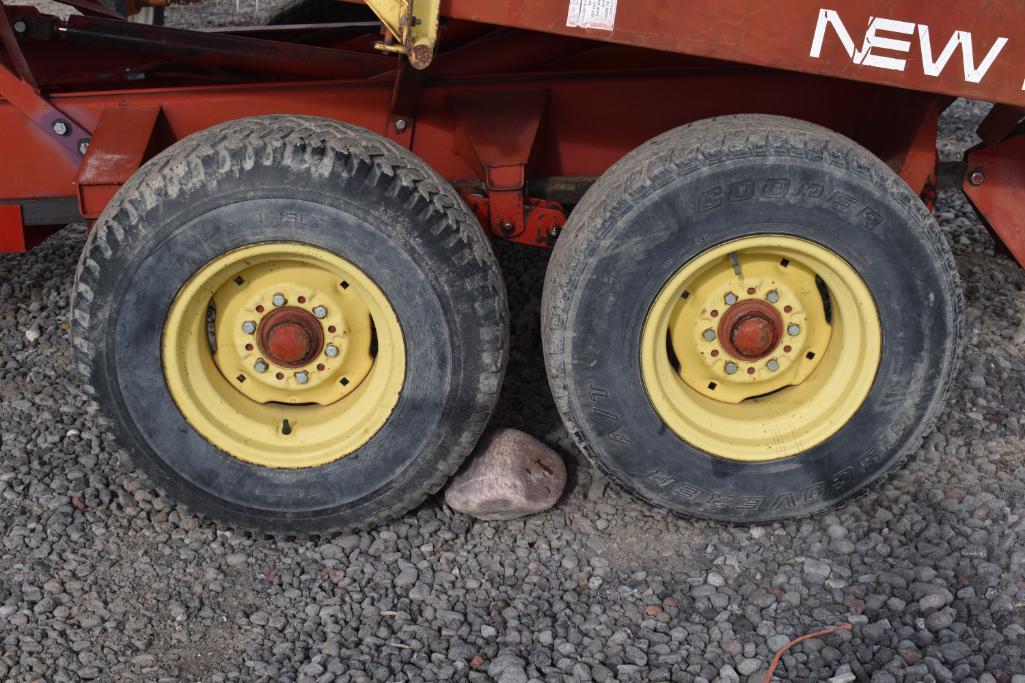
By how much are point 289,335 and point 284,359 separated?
0.26ft

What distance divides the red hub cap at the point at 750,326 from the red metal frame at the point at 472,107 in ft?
2.05

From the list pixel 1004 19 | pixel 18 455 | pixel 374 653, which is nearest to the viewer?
pixel 1004 19

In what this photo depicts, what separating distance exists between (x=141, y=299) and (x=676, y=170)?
4.93ft

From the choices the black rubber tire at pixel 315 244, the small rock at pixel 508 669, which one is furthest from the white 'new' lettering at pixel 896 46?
the small rock at pixel 508 669

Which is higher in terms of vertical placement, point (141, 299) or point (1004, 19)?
point (1004, 19)

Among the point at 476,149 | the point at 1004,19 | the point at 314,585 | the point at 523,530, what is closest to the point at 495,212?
the point at 476,149

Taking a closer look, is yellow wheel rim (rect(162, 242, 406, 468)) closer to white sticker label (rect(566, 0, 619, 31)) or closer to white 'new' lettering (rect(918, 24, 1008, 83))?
white sticker label (rect(566, 0, 619, 31))

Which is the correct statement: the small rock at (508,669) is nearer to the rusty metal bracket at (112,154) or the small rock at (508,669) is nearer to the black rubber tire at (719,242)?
the black rubber tire at (719,242)

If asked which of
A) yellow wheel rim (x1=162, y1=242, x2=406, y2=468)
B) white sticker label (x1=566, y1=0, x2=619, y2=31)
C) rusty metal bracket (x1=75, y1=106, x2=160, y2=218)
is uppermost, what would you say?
white sticker label (x1=566, y1=0, x2=619, y2=31)

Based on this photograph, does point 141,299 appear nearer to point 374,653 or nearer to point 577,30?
point 374,653

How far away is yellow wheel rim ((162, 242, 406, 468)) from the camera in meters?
3.17

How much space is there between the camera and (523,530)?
3.38 metres

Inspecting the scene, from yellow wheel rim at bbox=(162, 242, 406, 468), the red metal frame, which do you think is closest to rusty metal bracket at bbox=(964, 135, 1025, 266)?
the red metal frame

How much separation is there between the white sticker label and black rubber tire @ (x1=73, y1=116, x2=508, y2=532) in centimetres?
61
